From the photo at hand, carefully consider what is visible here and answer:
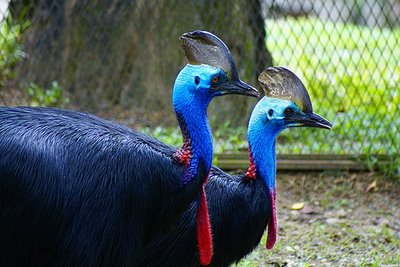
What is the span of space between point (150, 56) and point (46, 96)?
80cm

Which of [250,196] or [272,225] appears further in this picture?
[272,225]

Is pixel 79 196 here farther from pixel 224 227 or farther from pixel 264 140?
pixel 264 140

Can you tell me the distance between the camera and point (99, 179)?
3748 millimetres

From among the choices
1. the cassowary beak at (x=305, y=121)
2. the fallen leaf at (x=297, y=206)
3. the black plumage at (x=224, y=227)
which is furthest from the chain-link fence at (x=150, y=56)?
the black plumage at (x=224, y=227)

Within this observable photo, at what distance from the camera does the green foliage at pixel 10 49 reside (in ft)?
22.9

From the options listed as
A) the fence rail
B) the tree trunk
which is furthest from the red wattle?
the tree trunk

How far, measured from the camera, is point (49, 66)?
7.22 m

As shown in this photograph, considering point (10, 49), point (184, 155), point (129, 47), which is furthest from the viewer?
point (129, 47)

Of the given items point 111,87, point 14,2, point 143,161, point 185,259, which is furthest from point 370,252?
point 14,2

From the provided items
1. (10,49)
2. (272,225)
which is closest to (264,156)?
(272,225)

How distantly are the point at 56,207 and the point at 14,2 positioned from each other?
3766 millimetres

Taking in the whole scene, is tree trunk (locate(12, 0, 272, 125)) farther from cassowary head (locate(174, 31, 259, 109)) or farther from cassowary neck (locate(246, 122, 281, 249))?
cassowary head (locate(174, 31, 259, 109))

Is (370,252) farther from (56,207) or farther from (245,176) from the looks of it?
(56,207)

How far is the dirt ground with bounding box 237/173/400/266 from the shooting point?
5.18 meters
